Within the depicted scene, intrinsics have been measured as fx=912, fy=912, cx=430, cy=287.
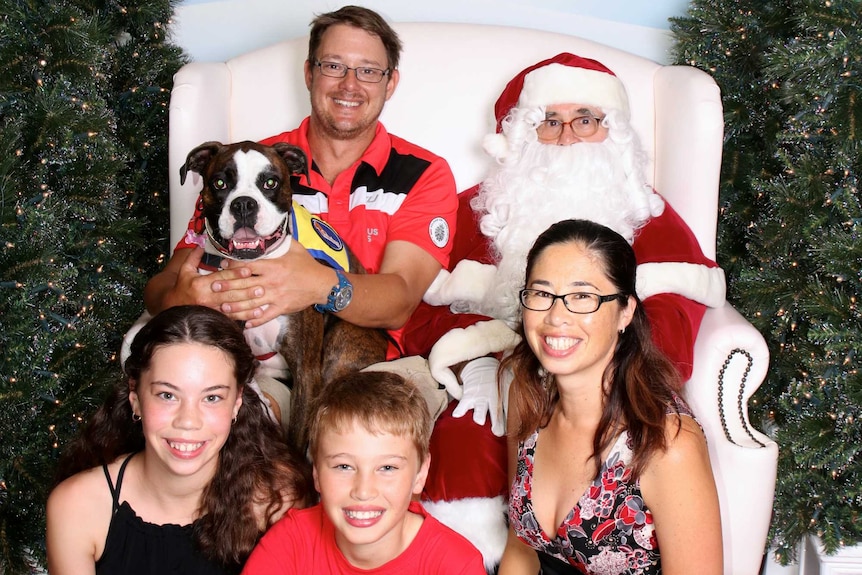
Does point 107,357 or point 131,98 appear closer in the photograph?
point 107,357

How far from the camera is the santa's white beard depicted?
322 cm

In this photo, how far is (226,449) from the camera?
2457mm

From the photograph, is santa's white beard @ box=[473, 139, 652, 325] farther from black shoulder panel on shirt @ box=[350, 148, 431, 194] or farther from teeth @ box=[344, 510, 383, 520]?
teeth @ box=[344, 510, 383, 520]

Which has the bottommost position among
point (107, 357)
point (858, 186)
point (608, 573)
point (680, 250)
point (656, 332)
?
point (608, 573)

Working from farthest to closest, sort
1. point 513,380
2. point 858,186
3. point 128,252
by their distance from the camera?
point 128,252
point 858,186
point 513,380

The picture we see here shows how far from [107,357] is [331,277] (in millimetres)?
1206

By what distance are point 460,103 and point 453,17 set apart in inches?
26.7

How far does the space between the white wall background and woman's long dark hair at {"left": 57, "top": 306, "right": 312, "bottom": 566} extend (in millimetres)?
2229

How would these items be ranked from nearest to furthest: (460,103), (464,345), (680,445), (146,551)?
(680,445)
(146,551)
(464,345)
(460,103)

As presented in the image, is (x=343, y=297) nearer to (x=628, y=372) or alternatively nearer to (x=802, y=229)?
(x=628, y=372)

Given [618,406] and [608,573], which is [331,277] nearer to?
[618,406]

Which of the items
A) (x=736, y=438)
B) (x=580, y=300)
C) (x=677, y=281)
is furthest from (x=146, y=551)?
(x=677, y=281)

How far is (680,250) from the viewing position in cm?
313

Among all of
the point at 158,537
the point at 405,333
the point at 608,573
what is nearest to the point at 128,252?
the point at 405,333
